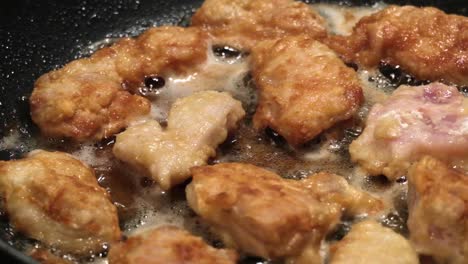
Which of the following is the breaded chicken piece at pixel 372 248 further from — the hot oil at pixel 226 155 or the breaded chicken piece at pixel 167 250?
the breaded chicken piece at pixel 167 250

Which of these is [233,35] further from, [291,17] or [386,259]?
[386,259]

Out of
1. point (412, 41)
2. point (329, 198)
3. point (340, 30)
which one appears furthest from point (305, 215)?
point (340, 30)

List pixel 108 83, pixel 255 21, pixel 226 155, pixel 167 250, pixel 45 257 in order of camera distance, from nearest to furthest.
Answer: pixel 167 250
pixel 45 257
pixel 226 155
pixel 108 83
pixel 255 21

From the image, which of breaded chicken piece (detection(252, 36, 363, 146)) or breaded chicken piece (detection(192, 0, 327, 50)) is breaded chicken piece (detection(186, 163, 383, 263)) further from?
breaded chicken piece (detection(192, 0, 327, 50))

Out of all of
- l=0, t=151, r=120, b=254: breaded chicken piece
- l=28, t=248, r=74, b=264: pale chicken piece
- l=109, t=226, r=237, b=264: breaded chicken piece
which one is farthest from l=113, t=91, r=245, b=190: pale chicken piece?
l=28, t=248, r=74, b=264: pale chicken piece

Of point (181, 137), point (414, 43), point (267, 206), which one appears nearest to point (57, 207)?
point (181, 137)

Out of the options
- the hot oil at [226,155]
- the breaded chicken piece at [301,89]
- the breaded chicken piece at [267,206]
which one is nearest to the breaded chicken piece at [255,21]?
the hot oil at [226,155]

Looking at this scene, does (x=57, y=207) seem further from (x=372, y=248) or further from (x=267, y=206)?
(x=372, y=248)
